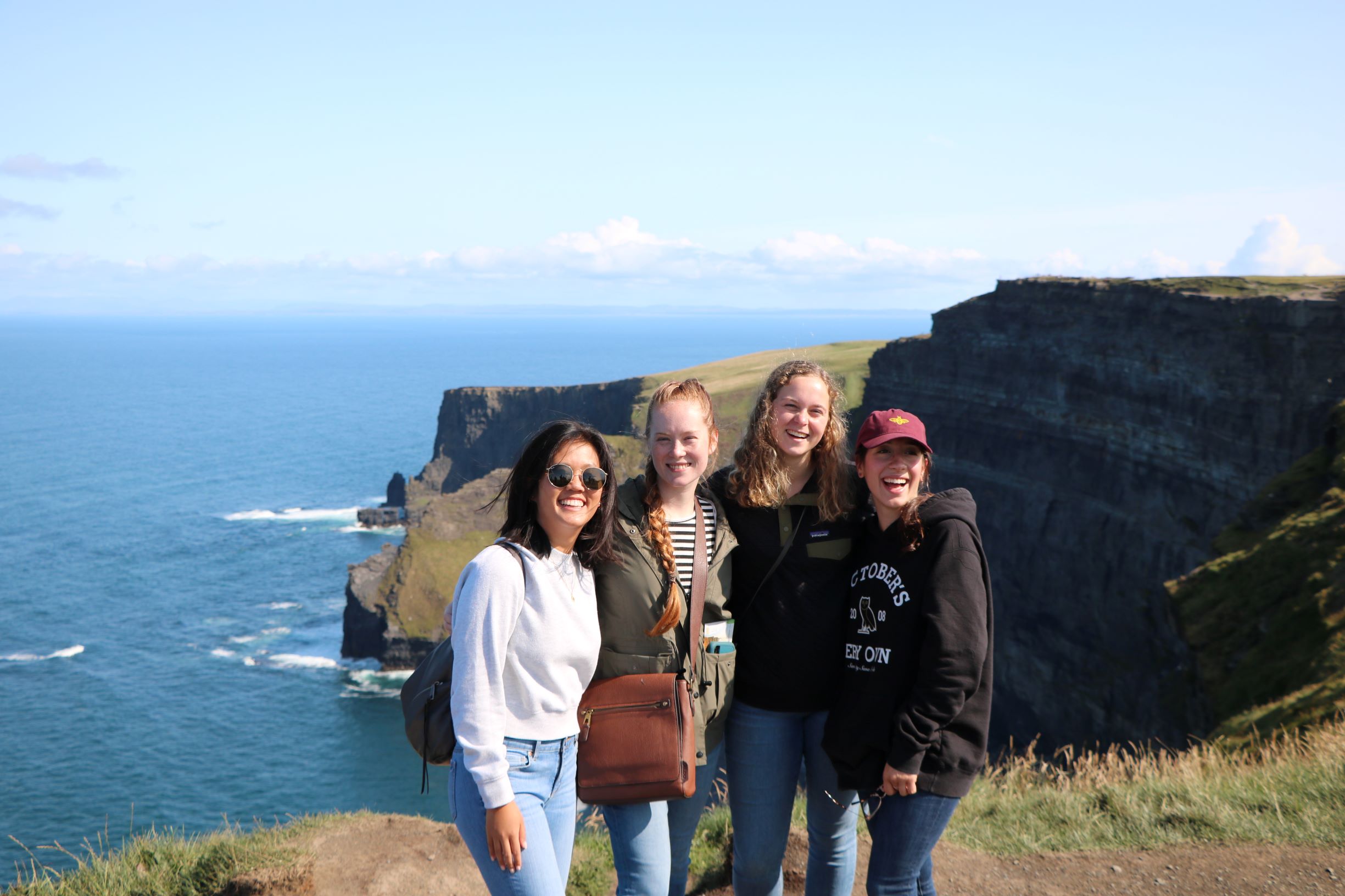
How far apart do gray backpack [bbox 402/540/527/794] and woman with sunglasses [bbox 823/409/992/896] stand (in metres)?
1.78

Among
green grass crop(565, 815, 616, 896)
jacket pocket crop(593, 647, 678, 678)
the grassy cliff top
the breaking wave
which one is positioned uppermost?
the grassy cliff top

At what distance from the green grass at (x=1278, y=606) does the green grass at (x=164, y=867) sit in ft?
38.1

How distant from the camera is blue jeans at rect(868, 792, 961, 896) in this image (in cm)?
465

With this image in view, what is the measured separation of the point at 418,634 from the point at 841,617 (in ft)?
210

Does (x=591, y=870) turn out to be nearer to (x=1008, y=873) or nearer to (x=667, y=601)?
(x=1008, y=873)

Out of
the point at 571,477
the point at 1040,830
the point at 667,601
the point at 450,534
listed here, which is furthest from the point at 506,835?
the point at 450,534

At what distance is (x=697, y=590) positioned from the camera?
4.81m

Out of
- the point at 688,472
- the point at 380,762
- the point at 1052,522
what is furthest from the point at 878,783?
the point at 1052,522

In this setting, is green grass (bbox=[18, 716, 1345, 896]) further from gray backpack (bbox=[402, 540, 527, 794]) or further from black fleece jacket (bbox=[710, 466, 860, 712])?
gray backpack (bbox=[402, 540, 527, 794])

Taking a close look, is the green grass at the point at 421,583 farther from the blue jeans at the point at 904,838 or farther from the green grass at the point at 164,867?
the blue jeans at the point at 904,838

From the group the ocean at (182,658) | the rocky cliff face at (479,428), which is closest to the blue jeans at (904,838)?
Answer: the ocean at (182,658)

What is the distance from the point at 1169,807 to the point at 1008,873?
5.81 feet

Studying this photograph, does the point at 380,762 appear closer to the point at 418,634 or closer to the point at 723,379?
the point at 418,634

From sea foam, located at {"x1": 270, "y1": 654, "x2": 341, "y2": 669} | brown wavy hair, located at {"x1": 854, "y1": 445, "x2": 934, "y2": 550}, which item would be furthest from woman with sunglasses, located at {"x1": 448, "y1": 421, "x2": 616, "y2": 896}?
sea foam, located at {"x1": 270, "y1": 654, "x2": 341, "y2": 669}
